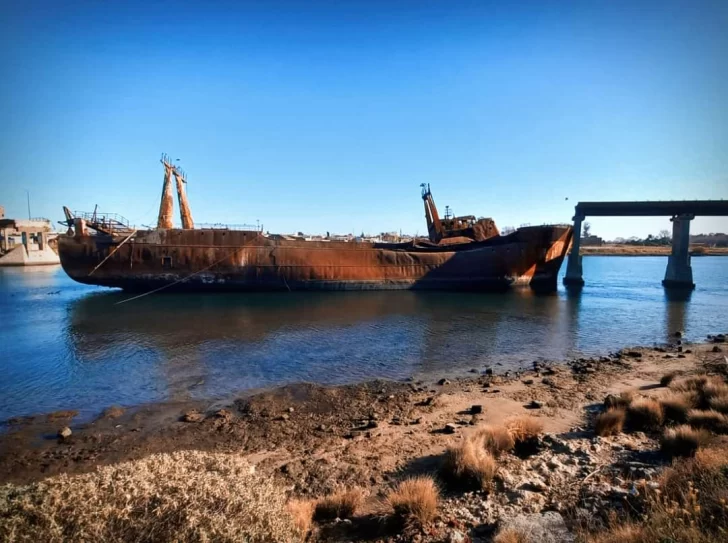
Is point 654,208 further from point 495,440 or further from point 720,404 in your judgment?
point 495,440

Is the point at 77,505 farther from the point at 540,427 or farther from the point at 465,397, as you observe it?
the point at 465,397

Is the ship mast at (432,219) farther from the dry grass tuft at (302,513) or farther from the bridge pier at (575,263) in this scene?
the dry grass tuft at (302,513)

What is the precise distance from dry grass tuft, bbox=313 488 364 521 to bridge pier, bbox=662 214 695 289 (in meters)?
38.7

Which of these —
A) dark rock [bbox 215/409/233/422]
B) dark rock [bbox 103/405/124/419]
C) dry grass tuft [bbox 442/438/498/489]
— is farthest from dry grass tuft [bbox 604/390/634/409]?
dark rock [bbox 103/405/124/419]

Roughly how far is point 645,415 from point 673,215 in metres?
36.8

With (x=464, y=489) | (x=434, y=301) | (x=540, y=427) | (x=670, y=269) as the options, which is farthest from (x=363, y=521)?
(x=670, y=269)

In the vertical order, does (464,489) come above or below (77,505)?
below

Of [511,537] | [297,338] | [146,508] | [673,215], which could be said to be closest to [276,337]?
[297,338]

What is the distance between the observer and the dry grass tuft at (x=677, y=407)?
618 cm

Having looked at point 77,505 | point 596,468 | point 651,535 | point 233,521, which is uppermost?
point 77,505

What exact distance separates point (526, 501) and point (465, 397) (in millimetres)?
4589

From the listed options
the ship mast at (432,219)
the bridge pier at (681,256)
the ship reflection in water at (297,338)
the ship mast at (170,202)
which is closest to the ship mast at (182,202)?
the ship mast at (170,202)

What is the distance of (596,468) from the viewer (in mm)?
4883

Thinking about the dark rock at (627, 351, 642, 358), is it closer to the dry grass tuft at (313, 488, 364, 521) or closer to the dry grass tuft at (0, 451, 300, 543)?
the dry grass tuft at (313, 488, 364, 521)
